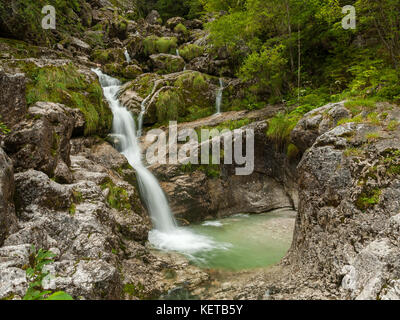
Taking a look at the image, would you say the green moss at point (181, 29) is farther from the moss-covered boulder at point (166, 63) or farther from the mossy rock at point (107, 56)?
the mossy rock at point (107, 56)

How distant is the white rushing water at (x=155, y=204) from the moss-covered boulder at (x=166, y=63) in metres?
5.98

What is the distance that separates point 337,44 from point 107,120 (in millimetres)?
10213

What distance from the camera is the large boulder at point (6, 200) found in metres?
3.04

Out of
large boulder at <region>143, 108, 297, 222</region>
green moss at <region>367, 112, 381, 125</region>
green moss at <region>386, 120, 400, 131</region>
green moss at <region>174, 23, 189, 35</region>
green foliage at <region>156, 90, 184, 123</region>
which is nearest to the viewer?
green moss at <region>386, 120, 400, 131</region>

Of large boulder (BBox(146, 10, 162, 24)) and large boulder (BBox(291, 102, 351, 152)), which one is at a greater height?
large boulder (BBox(146, 10, 162, 24))

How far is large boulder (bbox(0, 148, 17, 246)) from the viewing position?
3035 millimetres

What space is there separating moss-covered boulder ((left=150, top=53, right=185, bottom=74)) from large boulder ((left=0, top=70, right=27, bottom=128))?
13.6m

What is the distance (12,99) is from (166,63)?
1428 cm

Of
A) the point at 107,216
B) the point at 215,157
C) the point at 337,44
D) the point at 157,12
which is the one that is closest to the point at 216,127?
the point at 215,157

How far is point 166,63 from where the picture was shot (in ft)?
57.4

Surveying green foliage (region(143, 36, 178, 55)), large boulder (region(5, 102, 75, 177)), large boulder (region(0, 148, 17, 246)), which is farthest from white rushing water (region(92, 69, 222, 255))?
green foliage (region(143, 36, 178, 55))

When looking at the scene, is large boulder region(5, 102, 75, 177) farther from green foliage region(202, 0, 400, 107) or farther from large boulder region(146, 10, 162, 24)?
large boulder region(146, 10, 162, 24)
